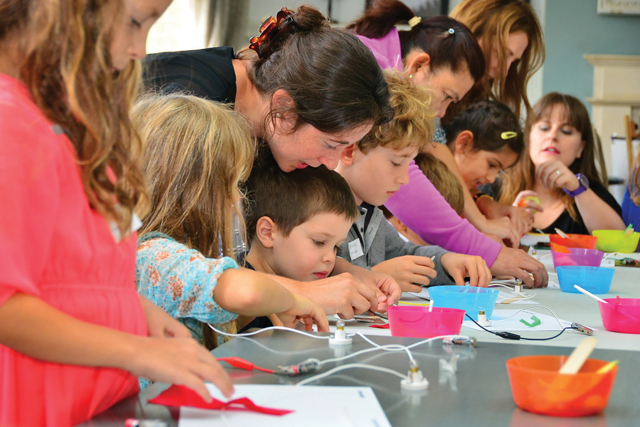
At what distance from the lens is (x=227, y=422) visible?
0.55 m

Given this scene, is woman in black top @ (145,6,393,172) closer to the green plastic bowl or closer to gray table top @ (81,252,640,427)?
gray table top @ (81,252,640,427)

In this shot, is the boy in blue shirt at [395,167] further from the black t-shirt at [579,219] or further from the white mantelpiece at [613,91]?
the white mantelpiece at [613,91]

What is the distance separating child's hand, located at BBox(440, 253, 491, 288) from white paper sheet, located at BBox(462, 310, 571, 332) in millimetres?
299

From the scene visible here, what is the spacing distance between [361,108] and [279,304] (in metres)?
0.51

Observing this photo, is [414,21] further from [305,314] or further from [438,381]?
[438,381]

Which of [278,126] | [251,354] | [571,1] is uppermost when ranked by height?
[571,1]

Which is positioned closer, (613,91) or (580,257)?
(580,257)

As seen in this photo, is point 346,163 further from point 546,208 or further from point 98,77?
point 546,208

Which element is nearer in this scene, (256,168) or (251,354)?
(251,354)

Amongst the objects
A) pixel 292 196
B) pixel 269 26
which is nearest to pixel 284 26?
pixel 269 26

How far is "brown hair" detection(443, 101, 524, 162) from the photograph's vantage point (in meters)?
2.32

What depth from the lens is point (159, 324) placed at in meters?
0.72

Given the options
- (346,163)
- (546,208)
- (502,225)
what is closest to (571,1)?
(546,208)

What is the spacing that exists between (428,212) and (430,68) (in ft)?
1.46
